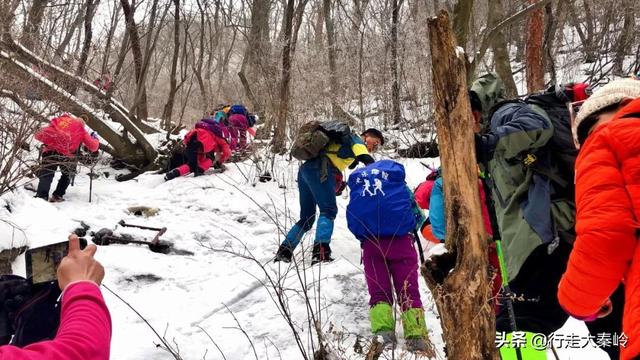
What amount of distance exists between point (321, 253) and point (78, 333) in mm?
3216

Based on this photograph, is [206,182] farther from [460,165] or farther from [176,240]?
[460,165]

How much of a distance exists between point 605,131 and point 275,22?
17.9 metres

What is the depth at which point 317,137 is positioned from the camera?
443 centimetres

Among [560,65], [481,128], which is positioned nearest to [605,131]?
[481,128]

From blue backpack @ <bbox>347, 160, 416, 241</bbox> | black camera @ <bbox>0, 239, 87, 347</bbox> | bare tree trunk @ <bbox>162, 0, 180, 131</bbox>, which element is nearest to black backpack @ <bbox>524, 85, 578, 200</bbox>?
blue backpack @ <bbox>347, 160, 416, 241</bbox>

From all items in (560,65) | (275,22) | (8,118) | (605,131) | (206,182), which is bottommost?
(206,182)

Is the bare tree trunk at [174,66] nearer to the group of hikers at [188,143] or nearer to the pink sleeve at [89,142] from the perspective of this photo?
the group of hikers at [188,143]

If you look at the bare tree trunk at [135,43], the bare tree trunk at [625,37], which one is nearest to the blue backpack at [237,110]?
the bare tree trunk at [135,43]

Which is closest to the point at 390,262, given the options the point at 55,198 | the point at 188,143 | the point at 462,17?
the point at 462,17

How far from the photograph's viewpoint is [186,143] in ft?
25.1

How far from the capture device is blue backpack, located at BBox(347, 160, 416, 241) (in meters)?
3.33

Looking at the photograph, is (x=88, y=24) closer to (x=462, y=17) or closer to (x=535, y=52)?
(x=462, y=17)

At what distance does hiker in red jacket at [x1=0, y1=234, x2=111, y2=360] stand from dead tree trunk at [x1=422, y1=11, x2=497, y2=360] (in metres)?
1.07

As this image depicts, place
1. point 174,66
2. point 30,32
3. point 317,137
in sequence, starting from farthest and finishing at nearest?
point 174,66, point 30,32, point 317,137
